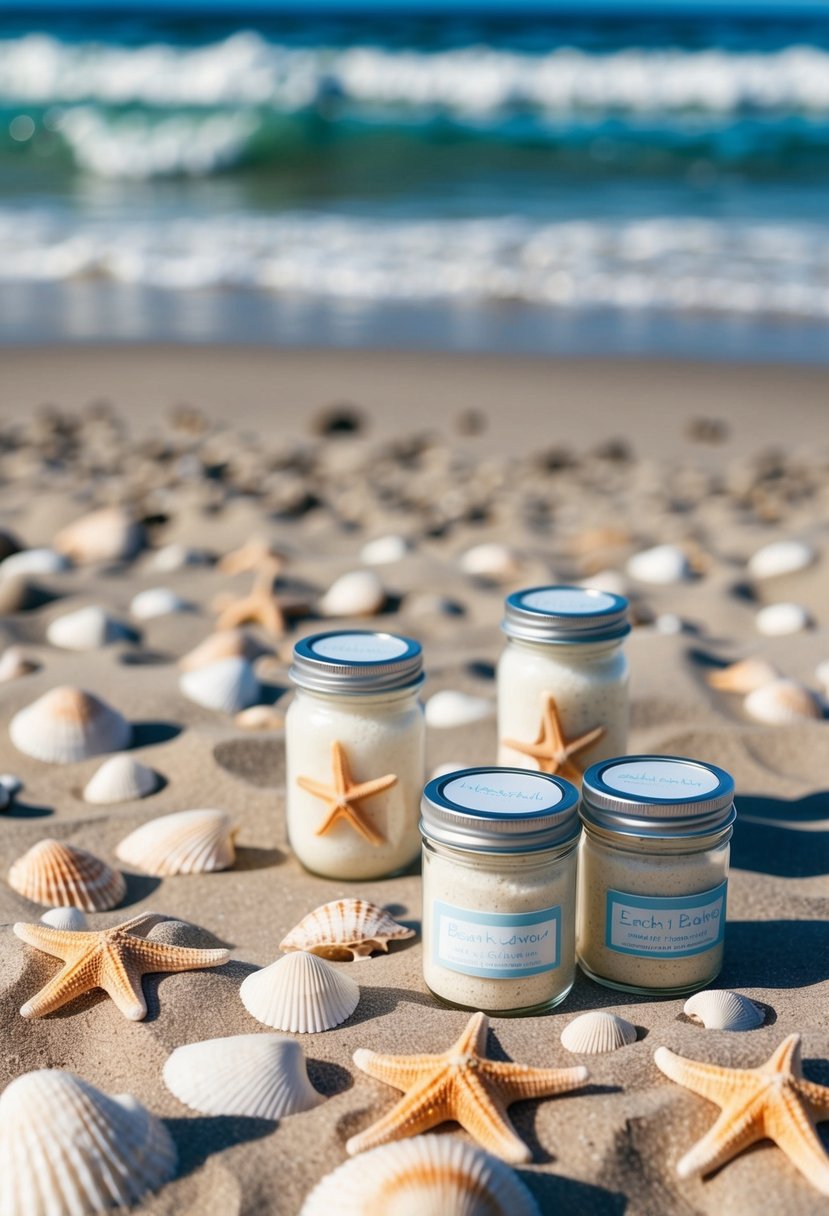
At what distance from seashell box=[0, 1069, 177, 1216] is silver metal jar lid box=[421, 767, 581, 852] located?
0.58 m

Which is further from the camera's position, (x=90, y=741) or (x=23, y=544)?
(x=23, y=544)

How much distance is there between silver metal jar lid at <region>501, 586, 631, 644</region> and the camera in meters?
2.44

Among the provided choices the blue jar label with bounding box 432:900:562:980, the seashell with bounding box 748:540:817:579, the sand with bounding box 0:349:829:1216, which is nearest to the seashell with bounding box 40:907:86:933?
the sand with bounding box 0:349:829:1216

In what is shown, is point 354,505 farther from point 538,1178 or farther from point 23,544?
point 538,1178

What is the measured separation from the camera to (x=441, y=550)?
4941 mm

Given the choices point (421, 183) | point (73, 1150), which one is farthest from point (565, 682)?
point (421, 183)

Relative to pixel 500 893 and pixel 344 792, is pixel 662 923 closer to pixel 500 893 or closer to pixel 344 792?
pixel 500 893

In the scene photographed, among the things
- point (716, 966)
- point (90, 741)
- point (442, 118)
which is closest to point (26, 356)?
point (90, 741)

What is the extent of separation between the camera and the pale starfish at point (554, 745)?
2447 mm

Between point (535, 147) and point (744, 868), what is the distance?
1634cm

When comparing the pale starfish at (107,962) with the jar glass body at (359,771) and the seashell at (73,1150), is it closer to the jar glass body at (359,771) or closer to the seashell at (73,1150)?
the seashell at (73,1150)

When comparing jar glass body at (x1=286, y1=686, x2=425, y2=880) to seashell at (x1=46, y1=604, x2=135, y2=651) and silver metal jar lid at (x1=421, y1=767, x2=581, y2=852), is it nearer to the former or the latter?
silver metal jar lid at (x1=421, y1=767, x2=581, y2=852)

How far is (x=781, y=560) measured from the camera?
4.46 m

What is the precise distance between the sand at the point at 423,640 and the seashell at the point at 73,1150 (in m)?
0.05
